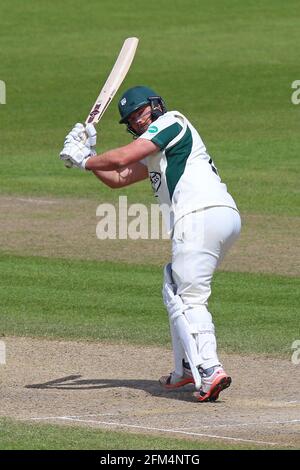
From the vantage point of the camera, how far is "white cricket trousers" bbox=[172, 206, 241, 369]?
9.48 m

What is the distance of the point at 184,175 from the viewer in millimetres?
9617

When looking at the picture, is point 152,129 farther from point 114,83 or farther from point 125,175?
point 114,83

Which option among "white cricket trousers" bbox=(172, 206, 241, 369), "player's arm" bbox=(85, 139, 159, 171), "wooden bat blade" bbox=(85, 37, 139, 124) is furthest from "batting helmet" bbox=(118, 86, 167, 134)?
"white cricket trousers" bbox=(172, 206, 241, 369)

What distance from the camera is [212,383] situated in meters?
9.34

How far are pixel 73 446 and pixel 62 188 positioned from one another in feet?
44.5

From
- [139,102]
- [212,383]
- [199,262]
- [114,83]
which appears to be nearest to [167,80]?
[114,83]

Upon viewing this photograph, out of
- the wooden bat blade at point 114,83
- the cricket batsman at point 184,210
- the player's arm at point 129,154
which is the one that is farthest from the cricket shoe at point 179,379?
the wooden bat blade at point 114,83

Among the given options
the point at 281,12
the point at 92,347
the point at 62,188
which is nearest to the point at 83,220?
the point at 62,188

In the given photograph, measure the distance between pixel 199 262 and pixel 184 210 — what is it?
39 centimetres

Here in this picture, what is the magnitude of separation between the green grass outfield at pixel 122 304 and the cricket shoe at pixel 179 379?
1477mm

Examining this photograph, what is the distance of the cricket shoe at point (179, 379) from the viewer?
9.88 meters

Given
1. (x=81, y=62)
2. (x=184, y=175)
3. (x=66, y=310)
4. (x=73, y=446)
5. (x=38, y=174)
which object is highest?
(x=81, y=62)

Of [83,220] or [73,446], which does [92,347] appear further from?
[83,220]

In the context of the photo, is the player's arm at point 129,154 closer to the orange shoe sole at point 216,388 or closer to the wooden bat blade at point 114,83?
the wooden bat blade at point 114,83
